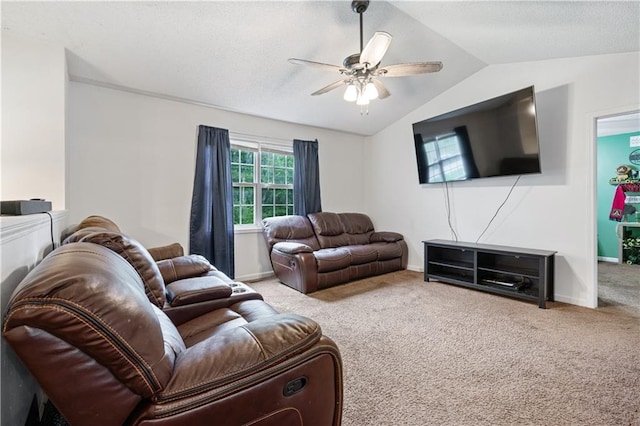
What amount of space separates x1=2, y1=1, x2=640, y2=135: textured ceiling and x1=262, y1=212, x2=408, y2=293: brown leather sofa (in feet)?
6.13

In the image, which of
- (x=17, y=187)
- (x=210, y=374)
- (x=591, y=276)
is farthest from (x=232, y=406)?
(x=591, y=276)

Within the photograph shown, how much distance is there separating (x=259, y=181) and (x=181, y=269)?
238 cm

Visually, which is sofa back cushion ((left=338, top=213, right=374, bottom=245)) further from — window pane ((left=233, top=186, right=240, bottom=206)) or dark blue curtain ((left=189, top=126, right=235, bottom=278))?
dark blue curtain ((left=189, top=126, right=235, bottom=278))

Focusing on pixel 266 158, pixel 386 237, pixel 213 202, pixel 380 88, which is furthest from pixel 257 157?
pixel 386 237

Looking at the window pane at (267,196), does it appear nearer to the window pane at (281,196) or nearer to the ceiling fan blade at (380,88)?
the window pane at (281,196)

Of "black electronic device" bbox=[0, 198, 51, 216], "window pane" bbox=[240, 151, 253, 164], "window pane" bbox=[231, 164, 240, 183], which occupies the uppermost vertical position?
"window pane" bbox=[240, 151, 253, 164]

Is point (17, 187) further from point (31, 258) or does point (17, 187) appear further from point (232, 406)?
point (232, 406)

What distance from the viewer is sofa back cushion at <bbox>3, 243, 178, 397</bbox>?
0.63 metres

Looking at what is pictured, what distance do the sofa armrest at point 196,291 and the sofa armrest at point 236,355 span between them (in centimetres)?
89

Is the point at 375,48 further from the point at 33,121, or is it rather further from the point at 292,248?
the point at 33,121

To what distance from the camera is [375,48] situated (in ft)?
7.04

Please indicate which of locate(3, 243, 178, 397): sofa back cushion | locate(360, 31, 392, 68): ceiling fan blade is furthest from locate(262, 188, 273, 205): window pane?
locate(3, 243, 178, 397): sofa back cushion

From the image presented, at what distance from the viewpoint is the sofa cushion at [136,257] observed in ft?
4.45

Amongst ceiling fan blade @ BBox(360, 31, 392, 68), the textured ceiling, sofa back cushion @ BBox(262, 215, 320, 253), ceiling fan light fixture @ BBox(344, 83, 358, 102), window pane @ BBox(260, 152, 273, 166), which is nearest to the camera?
ceiling fan blade @ BBox(360, 31, 392, 68)
